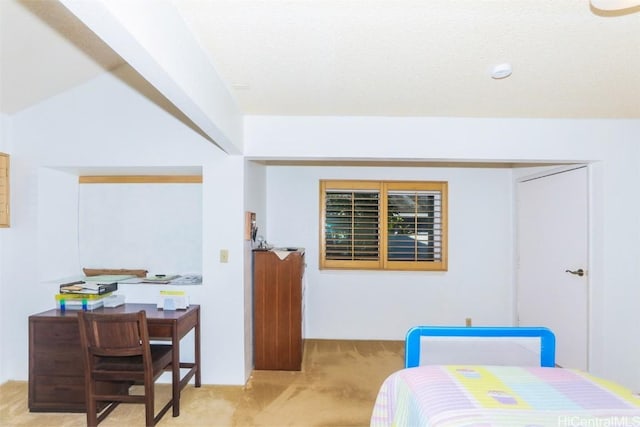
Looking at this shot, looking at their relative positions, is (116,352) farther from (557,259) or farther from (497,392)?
(557,259)

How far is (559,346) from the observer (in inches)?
123

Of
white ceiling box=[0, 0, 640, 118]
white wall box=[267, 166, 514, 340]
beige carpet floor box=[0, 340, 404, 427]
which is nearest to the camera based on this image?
white ceiling box=[0, 0, 640, 118]

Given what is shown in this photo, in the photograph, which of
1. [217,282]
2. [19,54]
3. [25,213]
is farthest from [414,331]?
[25,213]

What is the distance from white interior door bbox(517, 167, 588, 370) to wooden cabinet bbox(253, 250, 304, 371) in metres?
2.49

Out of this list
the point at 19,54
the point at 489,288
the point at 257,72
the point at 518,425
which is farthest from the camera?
the point at 489,288

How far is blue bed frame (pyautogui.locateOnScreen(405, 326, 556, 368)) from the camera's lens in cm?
176

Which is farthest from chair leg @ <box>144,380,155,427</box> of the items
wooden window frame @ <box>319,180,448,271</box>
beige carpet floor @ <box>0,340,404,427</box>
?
wooden window frame @ <box>319,180,448,271</box>

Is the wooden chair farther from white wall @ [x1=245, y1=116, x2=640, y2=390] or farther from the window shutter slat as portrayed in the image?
the window shutter slat

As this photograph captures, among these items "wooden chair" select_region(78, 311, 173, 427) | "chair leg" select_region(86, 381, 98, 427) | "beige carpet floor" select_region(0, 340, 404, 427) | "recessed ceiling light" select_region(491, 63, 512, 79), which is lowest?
"beige carpet floor" select_region(0, 340, 404, 427)

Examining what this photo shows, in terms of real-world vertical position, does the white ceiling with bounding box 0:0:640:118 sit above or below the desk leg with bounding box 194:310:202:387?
above

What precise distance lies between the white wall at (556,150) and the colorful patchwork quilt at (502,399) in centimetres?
174

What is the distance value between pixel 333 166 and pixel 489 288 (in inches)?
92.3

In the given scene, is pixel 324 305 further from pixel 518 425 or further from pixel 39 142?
pixel 39 142

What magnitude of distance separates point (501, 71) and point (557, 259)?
2157 mm
